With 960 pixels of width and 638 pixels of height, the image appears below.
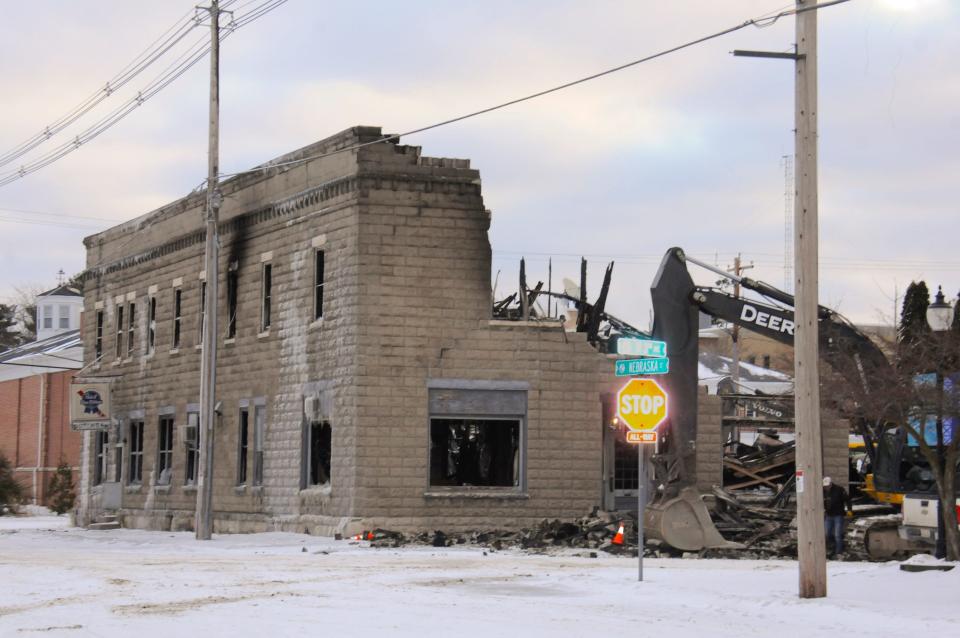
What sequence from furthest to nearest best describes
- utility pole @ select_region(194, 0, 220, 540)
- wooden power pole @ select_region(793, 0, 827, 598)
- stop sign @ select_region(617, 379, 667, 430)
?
utility pole @ select_region(194, 0, 220, 540)
stop sign @ select_region(617, 379, 667, 430)
wooden power pole @ select_region(793, 0, 827, 598)

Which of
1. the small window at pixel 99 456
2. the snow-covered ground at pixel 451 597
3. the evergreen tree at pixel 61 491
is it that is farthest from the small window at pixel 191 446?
the evergreen tree at pixel 61 491

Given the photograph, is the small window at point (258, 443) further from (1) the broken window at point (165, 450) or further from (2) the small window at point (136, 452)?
(2) the small window at point (136, 452)

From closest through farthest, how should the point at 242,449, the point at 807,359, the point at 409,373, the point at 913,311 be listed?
the point at 807,359, the point at 913,311, the point at 409,373, the point at 242,449

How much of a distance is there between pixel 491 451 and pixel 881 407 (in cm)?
1066

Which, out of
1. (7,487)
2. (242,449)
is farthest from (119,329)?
(7,487)

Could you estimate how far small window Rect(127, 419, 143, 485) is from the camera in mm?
43031

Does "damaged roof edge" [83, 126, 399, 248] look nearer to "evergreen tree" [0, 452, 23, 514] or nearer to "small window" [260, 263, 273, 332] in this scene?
"small window" [260, 263, 273, 332]

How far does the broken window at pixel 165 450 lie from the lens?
40.7m

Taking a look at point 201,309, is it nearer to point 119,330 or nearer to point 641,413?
point 119,330

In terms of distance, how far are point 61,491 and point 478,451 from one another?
1373 inches

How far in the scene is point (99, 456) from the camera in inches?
1809

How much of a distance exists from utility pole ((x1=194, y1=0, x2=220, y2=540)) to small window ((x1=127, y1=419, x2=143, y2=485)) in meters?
11.3

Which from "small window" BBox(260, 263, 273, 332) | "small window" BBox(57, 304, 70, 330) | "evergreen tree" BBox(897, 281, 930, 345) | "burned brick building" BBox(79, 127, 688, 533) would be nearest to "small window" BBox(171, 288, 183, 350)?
"small window" BBox(260, 263, 273, 332)

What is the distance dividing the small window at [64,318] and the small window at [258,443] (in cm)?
5159
